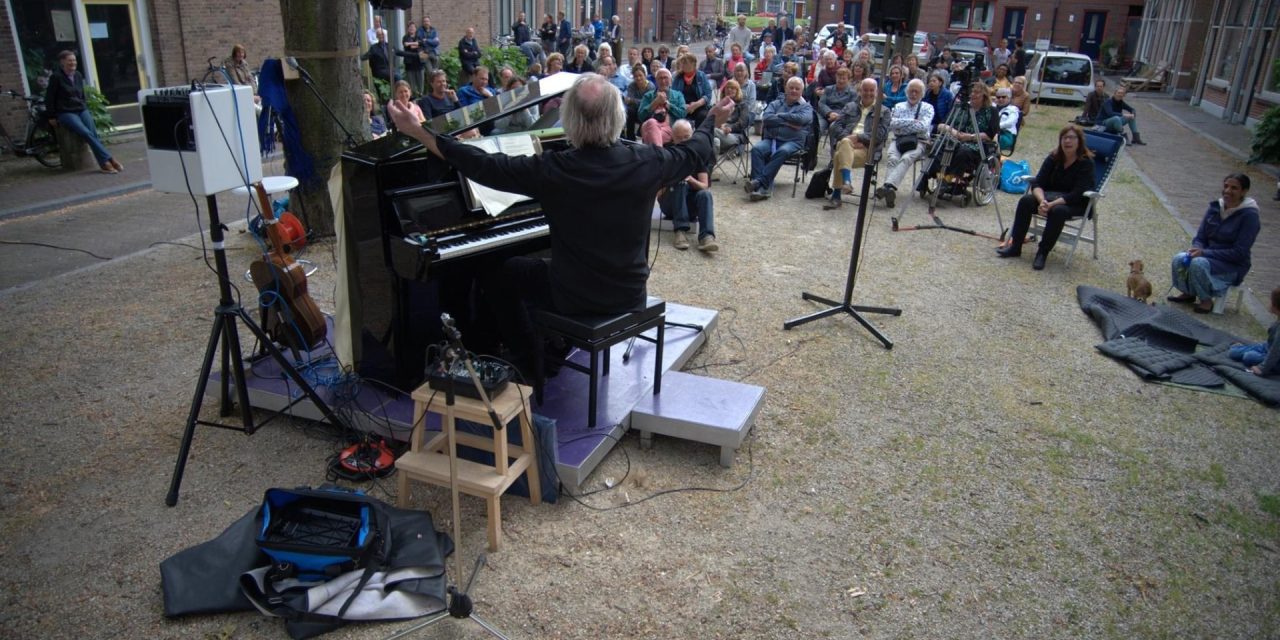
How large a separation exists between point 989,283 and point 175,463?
18.8 feet

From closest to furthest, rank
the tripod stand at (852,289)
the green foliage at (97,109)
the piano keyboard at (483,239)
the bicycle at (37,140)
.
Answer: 1. the piano keyboard at (483,239)
2. the tripod stand at (852,289)
3. the bicycle at (37,140)
4. the green foliage at (97,109)

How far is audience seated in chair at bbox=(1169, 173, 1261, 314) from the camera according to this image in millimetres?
6000

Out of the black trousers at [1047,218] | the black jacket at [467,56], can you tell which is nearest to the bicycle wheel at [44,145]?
the black jacket at [467,56]

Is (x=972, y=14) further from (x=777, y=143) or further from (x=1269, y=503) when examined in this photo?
(x=1269, y=503)

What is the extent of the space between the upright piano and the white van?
18.4m

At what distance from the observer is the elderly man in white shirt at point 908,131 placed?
915cm

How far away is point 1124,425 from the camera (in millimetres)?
4453

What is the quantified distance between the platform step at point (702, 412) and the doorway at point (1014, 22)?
35065 millimetres

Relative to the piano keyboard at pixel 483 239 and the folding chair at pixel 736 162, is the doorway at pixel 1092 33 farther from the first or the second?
the piano keyboard at pixel 483 239

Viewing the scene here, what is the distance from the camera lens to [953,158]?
29.5 feet

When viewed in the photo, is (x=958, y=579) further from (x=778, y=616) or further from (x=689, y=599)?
(x=689, y=599)

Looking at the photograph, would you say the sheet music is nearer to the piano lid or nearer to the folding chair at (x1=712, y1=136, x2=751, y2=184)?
the piano lid

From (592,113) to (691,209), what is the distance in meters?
4.18

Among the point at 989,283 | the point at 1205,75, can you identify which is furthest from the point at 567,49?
the point at 989,283
